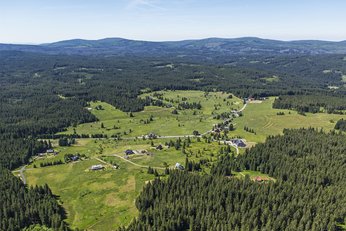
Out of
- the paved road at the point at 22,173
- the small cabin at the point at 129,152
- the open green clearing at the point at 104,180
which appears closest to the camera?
the open green clearing at the point at 104,180

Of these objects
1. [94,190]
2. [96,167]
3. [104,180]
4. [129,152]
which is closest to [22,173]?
[96,167]

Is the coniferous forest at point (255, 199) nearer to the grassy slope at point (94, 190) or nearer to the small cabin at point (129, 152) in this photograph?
the grassy slope at point (94, 190)

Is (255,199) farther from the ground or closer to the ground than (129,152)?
farther from the ground

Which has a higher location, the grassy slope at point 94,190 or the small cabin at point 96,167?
the small cabin at point 96,167

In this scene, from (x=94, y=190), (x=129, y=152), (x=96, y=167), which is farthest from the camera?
(x=129, y=152)

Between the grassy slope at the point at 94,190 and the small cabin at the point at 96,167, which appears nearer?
the grassy slope at the point at 94,190

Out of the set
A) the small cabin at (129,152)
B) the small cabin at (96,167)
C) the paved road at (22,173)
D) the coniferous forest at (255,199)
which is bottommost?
the paved road at (22,173)

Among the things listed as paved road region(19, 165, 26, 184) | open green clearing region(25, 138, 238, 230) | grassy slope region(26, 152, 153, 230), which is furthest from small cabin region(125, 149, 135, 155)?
paved road region(19, 165, 26, 184)

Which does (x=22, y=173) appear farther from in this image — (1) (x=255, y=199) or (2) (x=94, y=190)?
(1) (x=255, y=199)

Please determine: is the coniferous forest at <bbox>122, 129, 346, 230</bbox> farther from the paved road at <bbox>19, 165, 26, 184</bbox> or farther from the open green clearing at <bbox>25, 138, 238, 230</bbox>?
the paved road at <bbox>19, 165, 26, 184</bbox>

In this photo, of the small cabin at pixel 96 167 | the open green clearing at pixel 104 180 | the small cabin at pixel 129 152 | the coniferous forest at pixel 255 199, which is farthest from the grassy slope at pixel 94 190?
the coniferous forest at pixel 255 199

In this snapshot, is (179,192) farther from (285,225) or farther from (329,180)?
(329,180)
